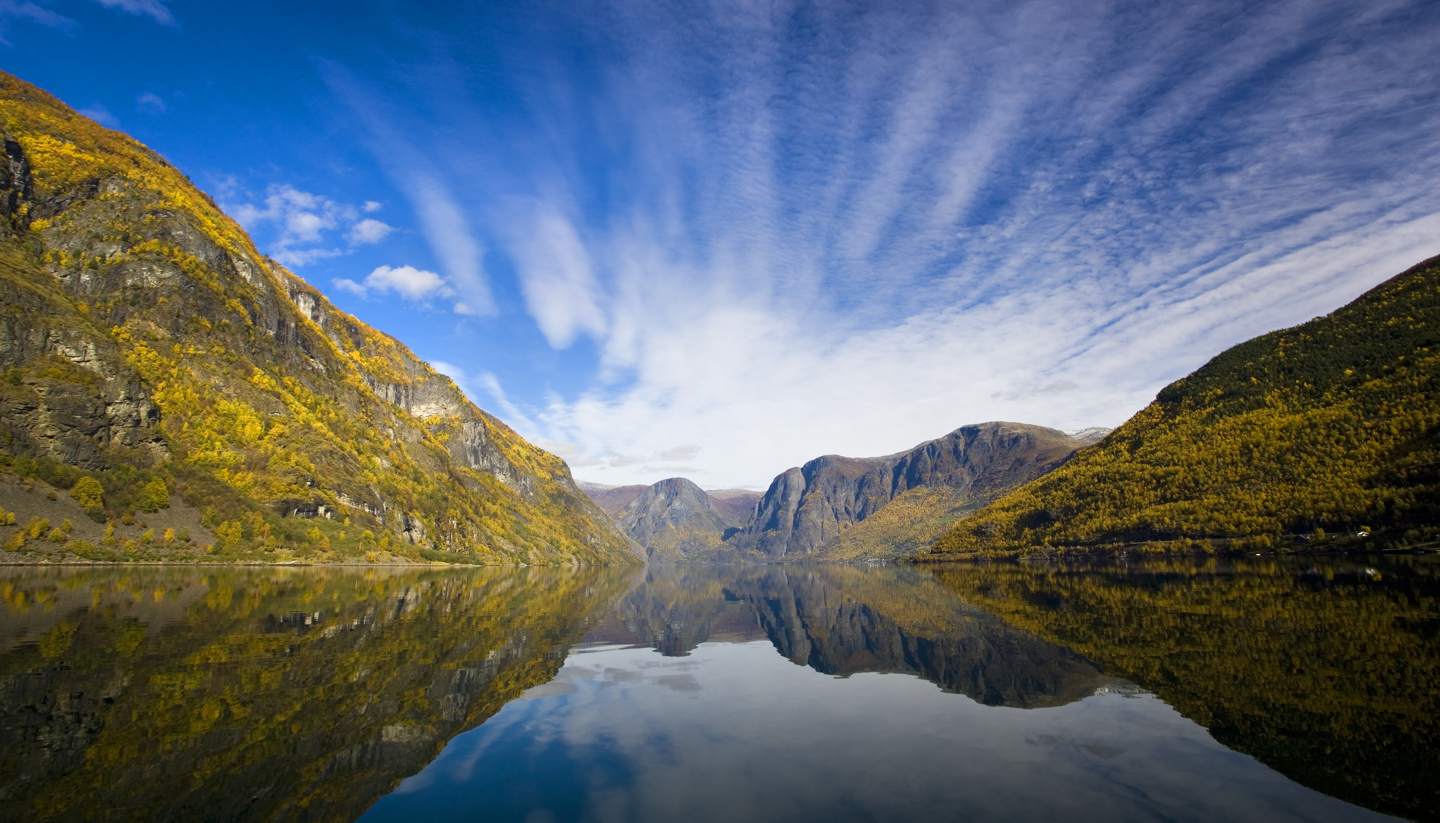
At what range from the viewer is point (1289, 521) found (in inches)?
3819

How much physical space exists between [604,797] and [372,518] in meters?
145

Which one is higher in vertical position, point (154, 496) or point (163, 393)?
point (163, 393)

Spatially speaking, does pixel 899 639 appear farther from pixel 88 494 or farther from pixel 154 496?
pixel 154 496

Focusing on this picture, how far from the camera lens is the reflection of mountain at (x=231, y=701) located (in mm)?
10508

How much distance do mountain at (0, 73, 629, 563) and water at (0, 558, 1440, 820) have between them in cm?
7123

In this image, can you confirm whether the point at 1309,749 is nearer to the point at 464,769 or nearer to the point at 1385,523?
the point at 464,769

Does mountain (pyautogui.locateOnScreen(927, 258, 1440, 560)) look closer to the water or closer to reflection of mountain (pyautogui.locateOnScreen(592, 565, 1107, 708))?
reflection of mountain (pyautogui.locateOnScreen(592, 565, 1107, 708))

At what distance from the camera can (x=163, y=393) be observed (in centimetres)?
10856

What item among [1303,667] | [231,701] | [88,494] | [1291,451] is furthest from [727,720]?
[1291,451]

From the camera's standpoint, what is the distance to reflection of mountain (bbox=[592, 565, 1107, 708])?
69.8ft

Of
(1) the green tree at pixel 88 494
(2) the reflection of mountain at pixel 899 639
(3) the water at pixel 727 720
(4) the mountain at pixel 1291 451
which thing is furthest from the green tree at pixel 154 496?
(4) the mountain at pixel 1291 451

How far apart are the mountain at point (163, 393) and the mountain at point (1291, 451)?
16515cm

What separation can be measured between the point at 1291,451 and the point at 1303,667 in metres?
128

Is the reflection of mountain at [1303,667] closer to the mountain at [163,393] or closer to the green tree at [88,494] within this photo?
the mountain at [163,393]
